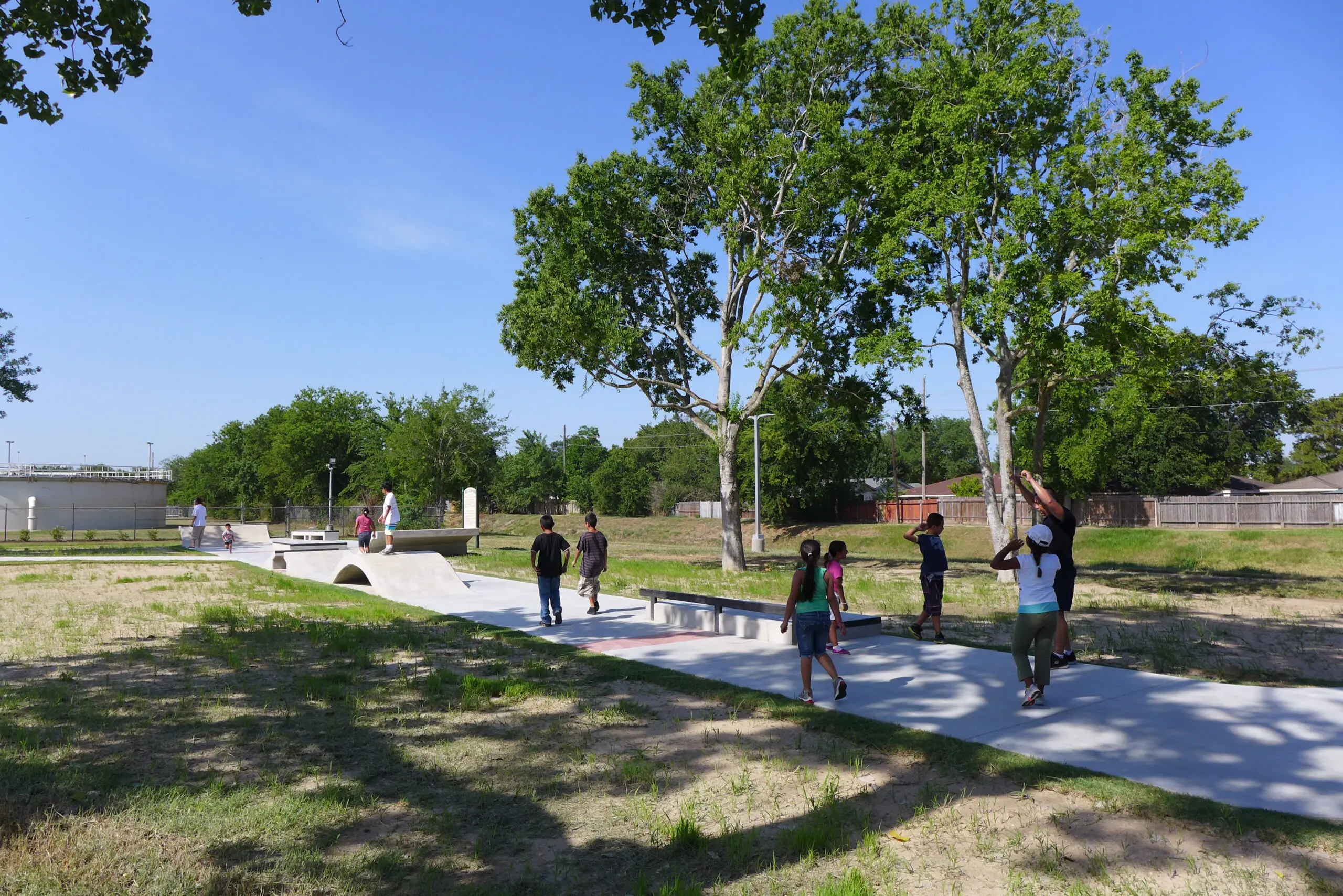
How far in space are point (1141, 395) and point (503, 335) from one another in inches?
676

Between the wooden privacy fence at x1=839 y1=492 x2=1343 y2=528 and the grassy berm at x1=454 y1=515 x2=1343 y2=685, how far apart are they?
4.47m

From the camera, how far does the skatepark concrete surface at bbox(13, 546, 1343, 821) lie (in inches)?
226

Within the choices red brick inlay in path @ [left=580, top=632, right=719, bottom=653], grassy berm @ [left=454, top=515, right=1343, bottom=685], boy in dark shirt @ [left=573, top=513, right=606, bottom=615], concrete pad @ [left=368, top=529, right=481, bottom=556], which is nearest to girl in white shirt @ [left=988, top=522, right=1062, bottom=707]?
grassy berm @ [left=454, top=515, right=1343, bottom=685]

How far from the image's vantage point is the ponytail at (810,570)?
780 centimetres

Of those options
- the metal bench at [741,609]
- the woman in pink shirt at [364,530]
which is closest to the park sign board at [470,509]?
the woman in pink shirt at [364,530]

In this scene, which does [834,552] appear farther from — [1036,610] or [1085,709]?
[1085,709]

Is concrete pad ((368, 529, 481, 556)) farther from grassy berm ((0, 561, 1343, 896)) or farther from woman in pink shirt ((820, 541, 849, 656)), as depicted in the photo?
woman in pink shirt ((820, 541, 849, 656))

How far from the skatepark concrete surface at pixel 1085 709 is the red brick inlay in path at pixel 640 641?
4cm

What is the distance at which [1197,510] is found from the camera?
43.4 m

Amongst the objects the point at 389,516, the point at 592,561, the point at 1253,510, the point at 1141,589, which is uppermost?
the point at 389,516

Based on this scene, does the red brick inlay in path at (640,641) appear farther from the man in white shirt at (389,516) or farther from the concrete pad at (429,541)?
the concrete pad at (429,541)

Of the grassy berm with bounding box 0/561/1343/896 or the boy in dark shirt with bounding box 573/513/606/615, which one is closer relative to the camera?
the grassy berm with bounding box 0/561/1343/896

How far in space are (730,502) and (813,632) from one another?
52.7ft

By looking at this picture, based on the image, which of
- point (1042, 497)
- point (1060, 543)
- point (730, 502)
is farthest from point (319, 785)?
point (730, 502)
